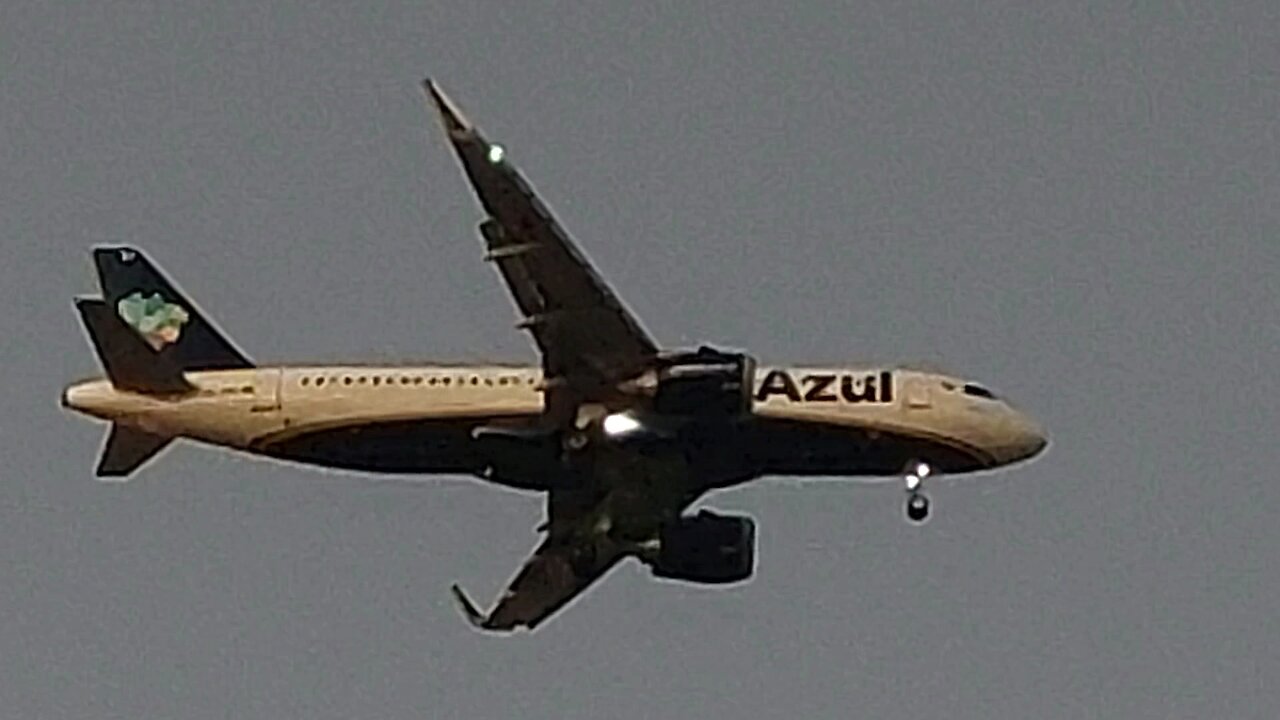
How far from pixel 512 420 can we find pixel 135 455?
876cm

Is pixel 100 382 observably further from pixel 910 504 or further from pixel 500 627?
pixel 910 504

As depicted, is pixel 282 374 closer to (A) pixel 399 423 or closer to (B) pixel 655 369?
(A) pixel 399 423

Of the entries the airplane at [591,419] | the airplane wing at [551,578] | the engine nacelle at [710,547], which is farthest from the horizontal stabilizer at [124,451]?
the engine nacelle at [710,547]

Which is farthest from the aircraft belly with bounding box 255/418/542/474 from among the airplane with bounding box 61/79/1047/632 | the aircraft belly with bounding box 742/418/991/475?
the aircraft belly with bounding box 742/418/991/475

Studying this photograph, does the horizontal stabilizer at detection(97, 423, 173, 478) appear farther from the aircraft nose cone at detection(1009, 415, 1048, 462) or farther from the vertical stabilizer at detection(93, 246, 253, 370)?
the aircraft nose cone at detection(1009, 415, 1048, 462)

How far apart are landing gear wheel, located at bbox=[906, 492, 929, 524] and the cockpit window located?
3.09 metres

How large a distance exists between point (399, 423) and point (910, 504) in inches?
471

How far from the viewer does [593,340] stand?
3595 inches

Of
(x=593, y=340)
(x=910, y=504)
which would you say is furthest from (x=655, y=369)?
(x=910, y=504)

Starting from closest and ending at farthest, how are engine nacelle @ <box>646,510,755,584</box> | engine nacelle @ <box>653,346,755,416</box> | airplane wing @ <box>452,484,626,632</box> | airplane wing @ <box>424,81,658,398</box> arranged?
airplane wing @ <box>424,81,658,398</box> → engine nacelle @ <box>653,346,755,416</box> → engine nacelle @ <box>646,510,755,584</box> → airplane wing @ <box>452,484,626,632</box>

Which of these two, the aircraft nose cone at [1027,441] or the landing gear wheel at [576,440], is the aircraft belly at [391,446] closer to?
the landing gear wheel at [576,440]

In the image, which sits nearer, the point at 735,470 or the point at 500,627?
the point at 735,470

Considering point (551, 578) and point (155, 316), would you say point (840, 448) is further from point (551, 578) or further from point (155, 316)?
point (155, 316)

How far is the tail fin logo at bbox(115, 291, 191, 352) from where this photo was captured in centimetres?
9844
